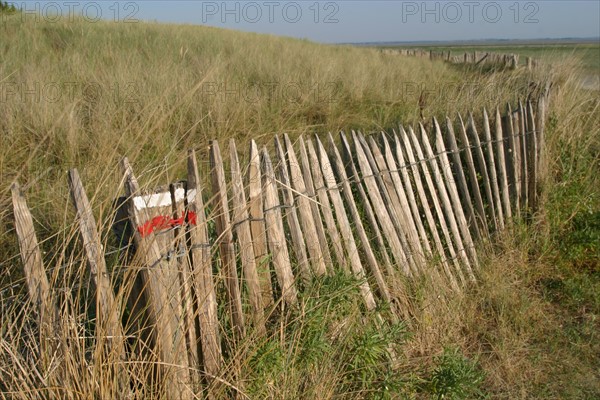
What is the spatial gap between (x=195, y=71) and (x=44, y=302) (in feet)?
18.1

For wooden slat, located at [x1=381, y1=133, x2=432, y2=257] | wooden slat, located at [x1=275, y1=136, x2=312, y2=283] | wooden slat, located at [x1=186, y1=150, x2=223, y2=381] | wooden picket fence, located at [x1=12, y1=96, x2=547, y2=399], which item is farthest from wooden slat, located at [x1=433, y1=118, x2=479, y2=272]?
wooden slat, located at [x1=186, y1=150, x2=223, y2=381]

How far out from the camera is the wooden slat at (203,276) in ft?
7.00

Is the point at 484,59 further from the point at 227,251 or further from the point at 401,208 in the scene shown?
the point at 227,251

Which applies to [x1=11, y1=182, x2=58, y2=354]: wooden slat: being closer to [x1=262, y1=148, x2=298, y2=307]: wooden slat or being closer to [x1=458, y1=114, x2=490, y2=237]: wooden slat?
[x1=262, y1=148, x2=298, y2=307]: wooden slat

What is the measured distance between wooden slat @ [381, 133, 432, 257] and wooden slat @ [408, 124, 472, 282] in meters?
0.23

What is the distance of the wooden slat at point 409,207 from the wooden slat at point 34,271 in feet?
6.81

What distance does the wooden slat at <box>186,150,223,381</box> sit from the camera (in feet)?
7.00

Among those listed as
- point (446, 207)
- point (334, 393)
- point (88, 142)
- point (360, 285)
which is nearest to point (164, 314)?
point (334, 393)

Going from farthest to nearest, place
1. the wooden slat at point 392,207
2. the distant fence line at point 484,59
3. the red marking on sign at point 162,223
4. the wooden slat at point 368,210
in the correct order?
the distant fence line at point 484,59 → the wooden slat at point 392,207 → the wooden slat at point 368,210 → the red marking on sign at point 162,223

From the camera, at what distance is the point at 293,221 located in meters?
2.70

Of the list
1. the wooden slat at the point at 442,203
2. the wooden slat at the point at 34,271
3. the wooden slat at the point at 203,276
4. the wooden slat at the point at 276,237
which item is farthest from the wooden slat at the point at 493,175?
the wooden slat at the point at 34,271

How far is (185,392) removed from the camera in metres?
2.15

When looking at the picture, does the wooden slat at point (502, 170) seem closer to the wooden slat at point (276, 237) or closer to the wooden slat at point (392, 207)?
the wooden slat at point (392, 207)

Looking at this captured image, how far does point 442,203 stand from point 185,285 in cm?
216
